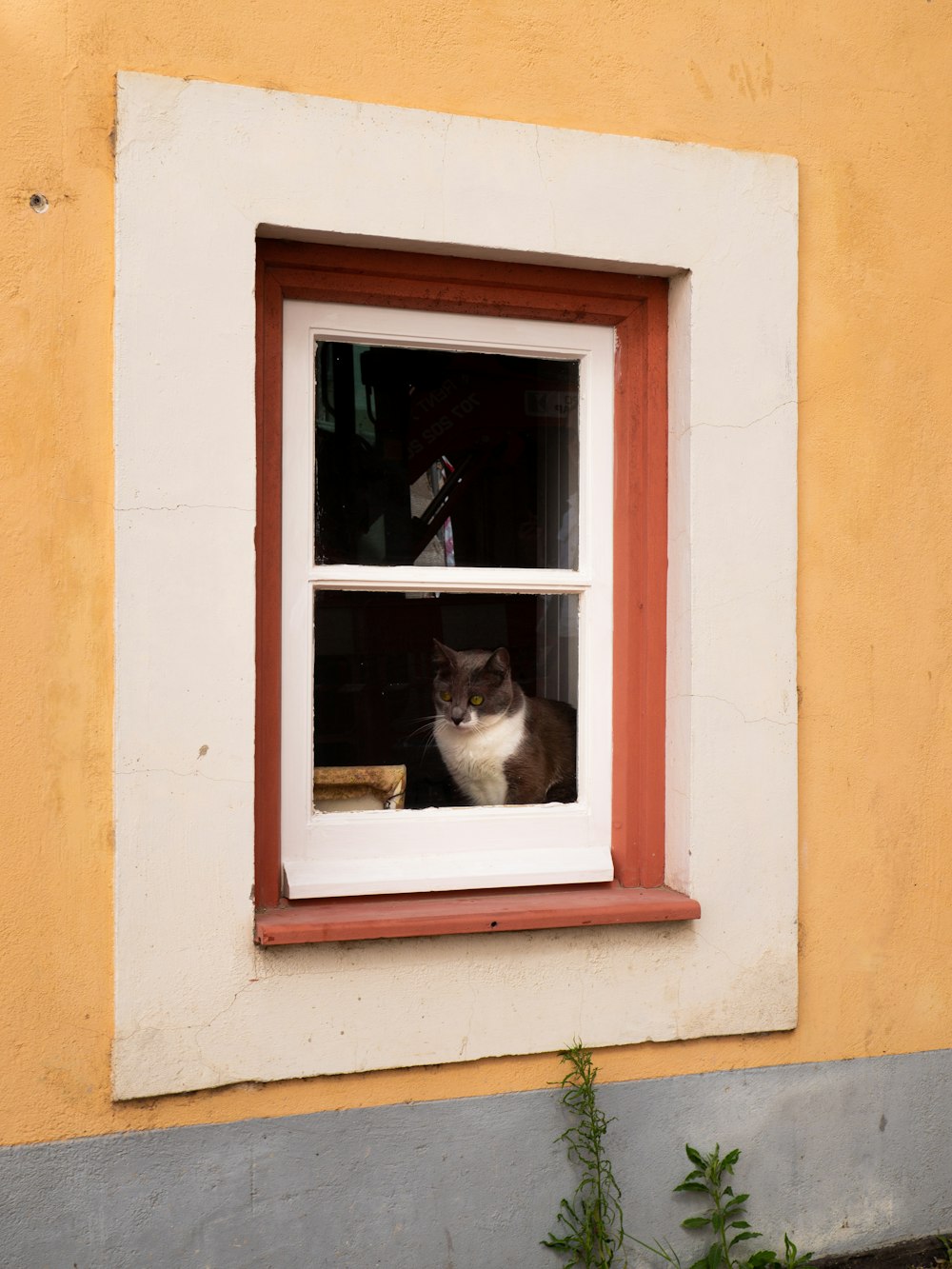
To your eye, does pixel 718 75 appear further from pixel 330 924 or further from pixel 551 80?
pixel 330 924

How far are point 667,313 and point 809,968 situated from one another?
6.01ft

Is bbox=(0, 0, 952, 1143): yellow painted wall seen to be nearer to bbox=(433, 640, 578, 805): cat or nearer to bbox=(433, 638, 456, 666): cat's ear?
bbox=(433, 640, 578, 805): cat

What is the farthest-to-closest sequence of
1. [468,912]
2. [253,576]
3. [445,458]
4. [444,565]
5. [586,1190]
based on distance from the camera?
[445,458]
[444,565]
[586,1190]
[468,912]
[253,576]

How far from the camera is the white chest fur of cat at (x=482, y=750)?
10.2 ft

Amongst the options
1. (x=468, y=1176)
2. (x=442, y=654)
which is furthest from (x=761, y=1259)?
(x=442, y=654)

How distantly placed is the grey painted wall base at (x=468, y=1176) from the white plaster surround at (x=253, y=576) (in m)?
0.17

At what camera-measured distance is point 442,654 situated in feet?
10.9

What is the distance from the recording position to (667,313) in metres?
2.89

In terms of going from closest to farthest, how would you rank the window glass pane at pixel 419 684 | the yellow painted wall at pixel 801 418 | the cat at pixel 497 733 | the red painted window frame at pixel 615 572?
the yellow painted wall at pixel 801 418, the red painted window frame at pixel 615 572, the window glass pane at pixel 419 684, the cat at pixel 497 733

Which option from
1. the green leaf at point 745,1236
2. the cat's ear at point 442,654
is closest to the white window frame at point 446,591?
the cat's ear at point 442,654

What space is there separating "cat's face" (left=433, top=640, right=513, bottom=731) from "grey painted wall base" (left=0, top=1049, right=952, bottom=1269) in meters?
1.15

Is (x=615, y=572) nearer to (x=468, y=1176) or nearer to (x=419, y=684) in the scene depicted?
(x=419, y=684)

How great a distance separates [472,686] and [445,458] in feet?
2.38

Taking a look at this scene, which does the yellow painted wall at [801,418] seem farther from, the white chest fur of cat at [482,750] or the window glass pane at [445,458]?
the white chest fur of cat at [482,750]
